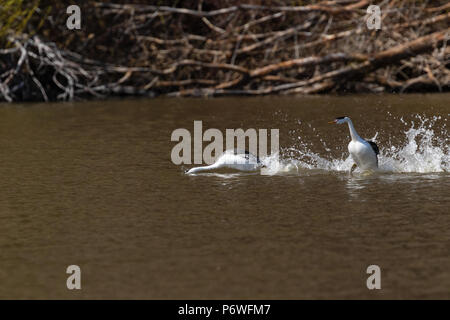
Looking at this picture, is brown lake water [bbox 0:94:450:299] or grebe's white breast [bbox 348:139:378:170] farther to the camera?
grebe's white breast [bbox 348:139:378:170]

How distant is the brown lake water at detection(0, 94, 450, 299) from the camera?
5938mm

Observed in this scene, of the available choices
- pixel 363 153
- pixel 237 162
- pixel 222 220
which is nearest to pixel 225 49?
pixel 237 162

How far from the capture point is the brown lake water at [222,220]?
594cm

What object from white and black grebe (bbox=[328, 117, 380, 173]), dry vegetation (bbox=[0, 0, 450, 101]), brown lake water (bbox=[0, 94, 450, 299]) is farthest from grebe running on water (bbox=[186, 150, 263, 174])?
dry vegetation (bbox=[0, 0, 450, 101])

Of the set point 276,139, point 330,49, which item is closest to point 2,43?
point 330,49

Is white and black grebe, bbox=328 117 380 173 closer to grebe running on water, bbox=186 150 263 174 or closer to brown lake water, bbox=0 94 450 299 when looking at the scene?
brown lake water, bbox=0 94 450 299

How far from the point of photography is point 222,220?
7879 mm

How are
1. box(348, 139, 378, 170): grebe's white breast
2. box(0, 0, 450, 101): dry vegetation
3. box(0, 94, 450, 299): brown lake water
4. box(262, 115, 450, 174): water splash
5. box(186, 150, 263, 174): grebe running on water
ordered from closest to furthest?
box(0, 94, 450, 299): brown lake water → box(348, 139, 378, 170): grebe's white breast → box(262, 115, 450, 174): water splash → box(186, 150, 263, 174): grebe running on water → box(0, 0, 450, 101): dry vegetation

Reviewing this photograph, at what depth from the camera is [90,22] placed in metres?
23.9

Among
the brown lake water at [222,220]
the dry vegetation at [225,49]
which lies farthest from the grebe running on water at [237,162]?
the dry vegetation at [225,49]

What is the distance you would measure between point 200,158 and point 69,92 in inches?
416

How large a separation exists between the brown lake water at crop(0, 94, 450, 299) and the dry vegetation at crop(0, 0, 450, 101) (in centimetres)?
718

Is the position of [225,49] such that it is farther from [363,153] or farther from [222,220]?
[222,220]

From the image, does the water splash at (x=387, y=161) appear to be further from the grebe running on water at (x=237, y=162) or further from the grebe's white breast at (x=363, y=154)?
the grebe's white breast at (x=363, y=154)
